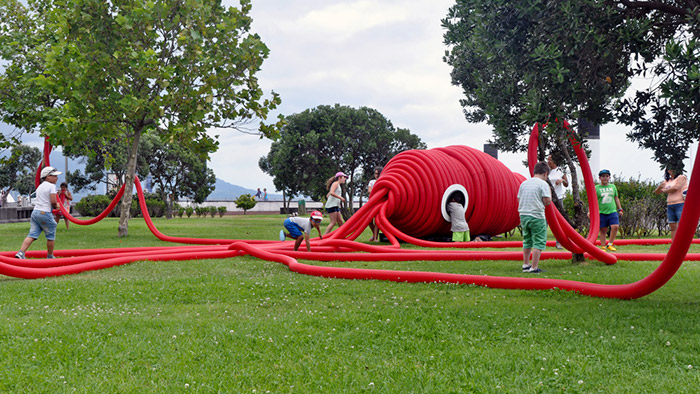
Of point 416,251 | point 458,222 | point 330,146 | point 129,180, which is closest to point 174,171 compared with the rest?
point 330,146

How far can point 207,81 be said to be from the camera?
18.4 metres

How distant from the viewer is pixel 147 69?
17.6 metres

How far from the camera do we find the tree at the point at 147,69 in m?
17.3

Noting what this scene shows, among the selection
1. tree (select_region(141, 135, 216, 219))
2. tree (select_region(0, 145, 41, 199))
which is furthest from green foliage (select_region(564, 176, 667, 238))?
tree (select_region(0, 145, 41, 199))

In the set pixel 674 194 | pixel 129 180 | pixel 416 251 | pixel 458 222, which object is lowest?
pixel 416 251

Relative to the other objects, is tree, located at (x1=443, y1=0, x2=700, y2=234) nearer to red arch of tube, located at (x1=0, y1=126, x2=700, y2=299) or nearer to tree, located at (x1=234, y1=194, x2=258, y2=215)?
red arch of tube, located at (x1=0, y1=126, x2=700, y2=299)

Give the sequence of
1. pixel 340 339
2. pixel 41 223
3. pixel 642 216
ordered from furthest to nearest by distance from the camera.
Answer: pixel 642 216 < pixel 41 223 < pixel 340 339

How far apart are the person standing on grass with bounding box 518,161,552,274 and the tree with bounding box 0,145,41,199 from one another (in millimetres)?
62203

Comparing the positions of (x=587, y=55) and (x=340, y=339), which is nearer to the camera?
(x=340, y=339)

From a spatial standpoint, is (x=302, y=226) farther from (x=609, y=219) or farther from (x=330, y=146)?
(x=330, y=146)

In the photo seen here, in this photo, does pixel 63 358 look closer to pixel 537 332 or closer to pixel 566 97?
pixel 537 332

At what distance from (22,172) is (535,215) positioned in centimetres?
6616

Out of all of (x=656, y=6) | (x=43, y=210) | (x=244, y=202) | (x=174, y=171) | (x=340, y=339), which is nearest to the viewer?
(x=340, y=339)

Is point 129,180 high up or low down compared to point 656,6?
down
